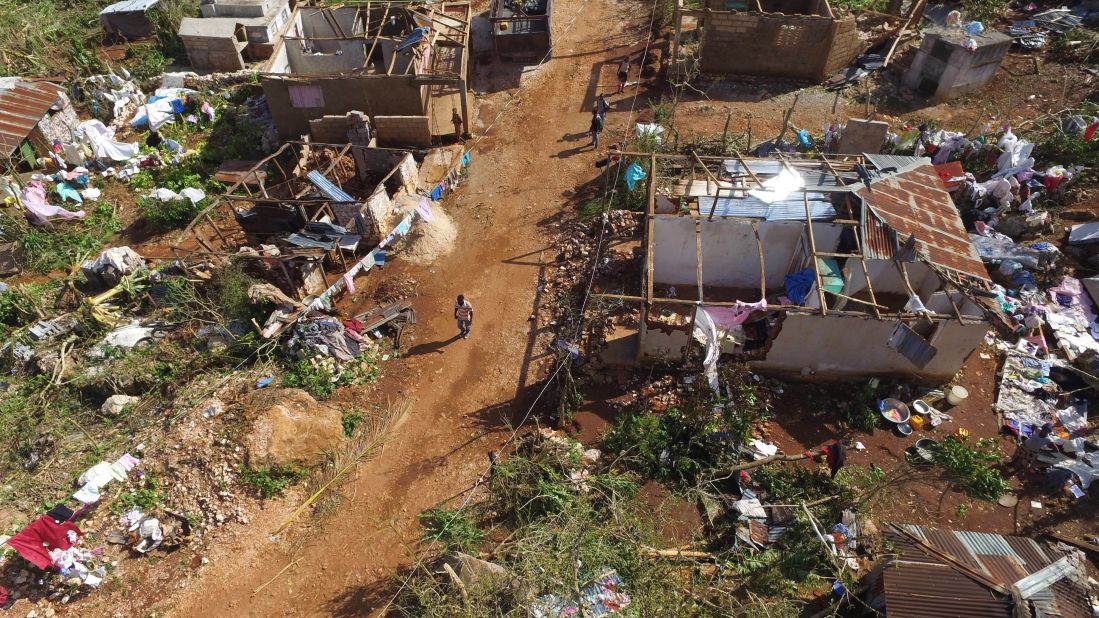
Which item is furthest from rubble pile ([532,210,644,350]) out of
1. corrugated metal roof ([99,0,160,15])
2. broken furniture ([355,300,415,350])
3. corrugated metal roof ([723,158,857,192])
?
corrugated metal roof ([99,0,160,15])

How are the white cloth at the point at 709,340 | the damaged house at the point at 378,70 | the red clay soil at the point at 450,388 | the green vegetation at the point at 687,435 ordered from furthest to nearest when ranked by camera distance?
the damaged house at the point at 378,70 < the white cloth at the point at 709,340 < the green vegetation at the point at 687,435 < the red clay soil at the point at 450,388

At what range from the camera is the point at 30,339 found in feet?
48.6

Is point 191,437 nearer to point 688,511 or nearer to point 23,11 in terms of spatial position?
point 688,511

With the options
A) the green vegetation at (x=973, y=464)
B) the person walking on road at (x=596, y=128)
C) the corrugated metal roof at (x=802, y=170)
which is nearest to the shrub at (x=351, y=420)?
the corrugated metal roof at (x=802, y=170)

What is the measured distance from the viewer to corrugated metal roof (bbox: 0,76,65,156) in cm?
1916

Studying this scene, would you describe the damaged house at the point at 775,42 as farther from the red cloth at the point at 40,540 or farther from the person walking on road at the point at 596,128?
the red cloth at the point at 40,540

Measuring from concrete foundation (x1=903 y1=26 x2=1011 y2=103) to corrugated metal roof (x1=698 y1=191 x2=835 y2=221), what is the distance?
10.8 metres

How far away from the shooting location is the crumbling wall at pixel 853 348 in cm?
1230

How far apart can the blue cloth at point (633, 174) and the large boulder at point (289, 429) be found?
10065mm

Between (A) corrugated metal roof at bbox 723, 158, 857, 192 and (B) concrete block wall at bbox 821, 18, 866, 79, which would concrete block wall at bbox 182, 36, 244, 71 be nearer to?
(A) corrugated metal roof at bbox 723, 158, 857, 192

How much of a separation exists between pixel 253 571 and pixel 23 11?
2957cm

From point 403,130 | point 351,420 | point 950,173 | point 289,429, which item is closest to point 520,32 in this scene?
point 403,130

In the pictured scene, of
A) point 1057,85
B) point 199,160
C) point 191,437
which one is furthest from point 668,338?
point 1057,85

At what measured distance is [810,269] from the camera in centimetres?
1330
